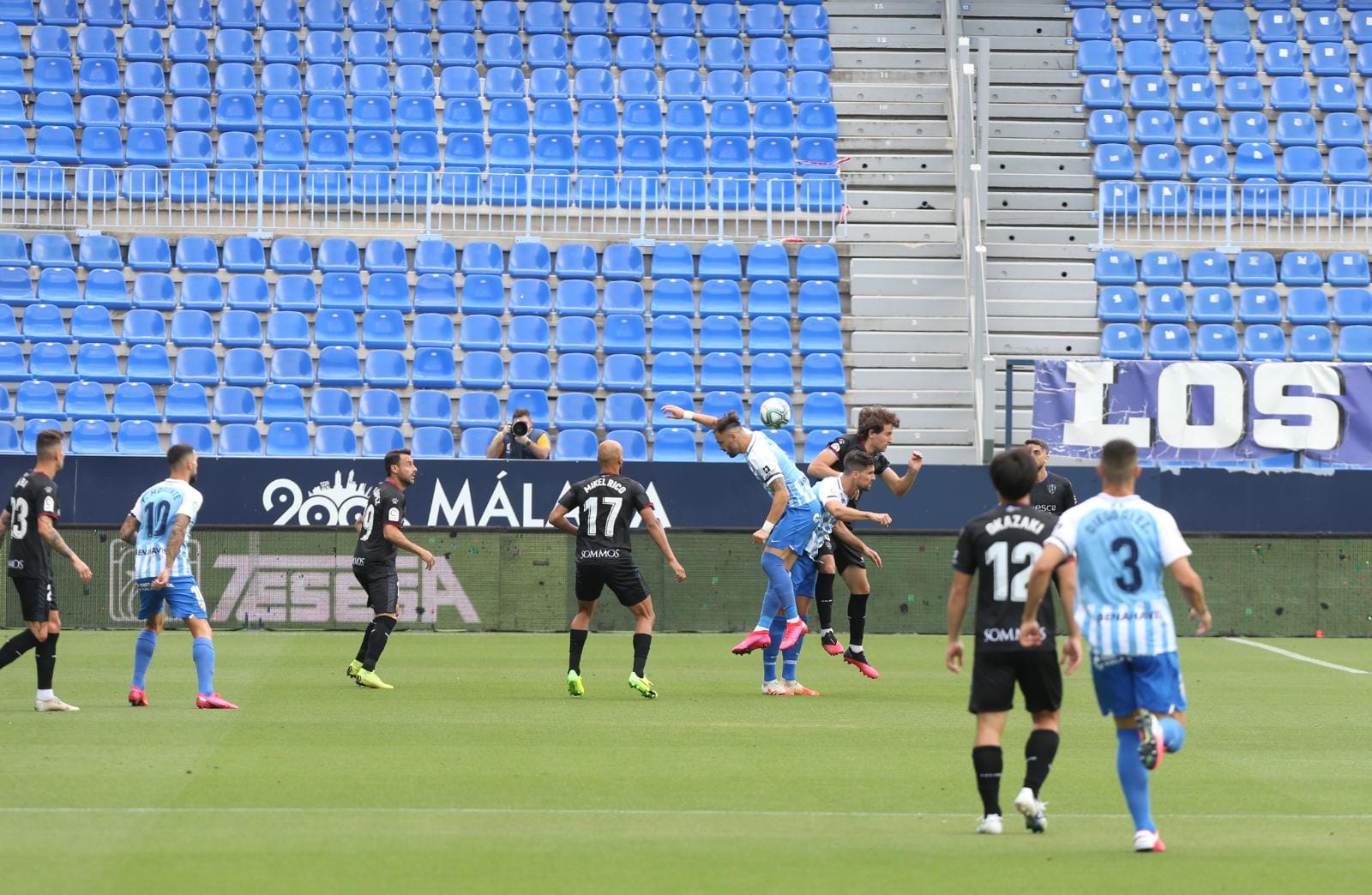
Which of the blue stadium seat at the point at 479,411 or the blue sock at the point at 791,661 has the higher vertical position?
the blue stadium seat at the point at 479,411

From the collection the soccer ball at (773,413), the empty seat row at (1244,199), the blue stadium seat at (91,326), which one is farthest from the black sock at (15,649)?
the empty seat row at (1244,199)

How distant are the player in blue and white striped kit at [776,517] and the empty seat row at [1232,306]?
38.1 feet

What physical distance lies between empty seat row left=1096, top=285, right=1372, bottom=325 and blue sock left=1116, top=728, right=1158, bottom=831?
17680 mm

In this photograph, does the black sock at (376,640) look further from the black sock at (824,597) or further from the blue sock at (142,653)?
the black sock at (824,597)

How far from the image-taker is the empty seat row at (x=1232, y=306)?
82.5ft

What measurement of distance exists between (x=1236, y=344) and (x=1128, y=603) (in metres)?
17.5

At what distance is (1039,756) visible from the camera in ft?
28.1

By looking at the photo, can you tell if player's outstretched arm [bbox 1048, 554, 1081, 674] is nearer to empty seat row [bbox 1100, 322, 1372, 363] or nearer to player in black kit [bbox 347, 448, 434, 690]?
player in black kit [bbox 347, 448, 434, 690]

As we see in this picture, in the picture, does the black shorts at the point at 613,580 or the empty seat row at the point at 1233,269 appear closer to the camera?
the black shorts at the point at 613,580

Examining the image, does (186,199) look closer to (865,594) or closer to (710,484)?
(710,484)

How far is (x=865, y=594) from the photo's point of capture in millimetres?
16266

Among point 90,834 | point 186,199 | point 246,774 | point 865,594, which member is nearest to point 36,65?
point 186,199

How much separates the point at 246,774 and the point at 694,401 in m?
14.1

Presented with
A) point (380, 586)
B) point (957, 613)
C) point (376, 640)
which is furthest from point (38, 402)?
point (957, 613)
